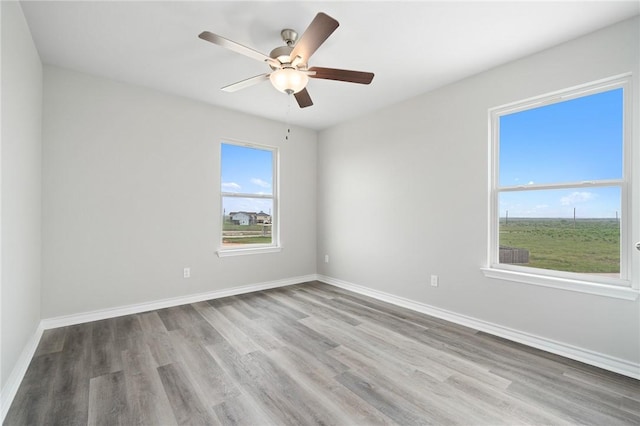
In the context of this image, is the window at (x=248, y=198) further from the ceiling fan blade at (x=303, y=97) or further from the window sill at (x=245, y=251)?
the ceiling fan blade at (x=303, y=97)

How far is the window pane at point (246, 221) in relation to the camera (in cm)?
417

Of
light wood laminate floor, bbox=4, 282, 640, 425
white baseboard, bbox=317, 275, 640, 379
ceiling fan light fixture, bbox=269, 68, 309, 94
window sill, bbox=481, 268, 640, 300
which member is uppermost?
ceiling fan light fixture, bbox=269, 68, 309, 94

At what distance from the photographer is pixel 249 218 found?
4.43 m

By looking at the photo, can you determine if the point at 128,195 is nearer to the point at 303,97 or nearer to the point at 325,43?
the point at 303,97

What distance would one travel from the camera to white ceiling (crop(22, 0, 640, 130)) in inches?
81.0

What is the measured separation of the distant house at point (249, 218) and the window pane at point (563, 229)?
321cm

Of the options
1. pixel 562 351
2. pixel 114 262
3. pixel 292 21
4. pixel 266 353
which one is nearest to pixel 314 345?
pixel 266 353

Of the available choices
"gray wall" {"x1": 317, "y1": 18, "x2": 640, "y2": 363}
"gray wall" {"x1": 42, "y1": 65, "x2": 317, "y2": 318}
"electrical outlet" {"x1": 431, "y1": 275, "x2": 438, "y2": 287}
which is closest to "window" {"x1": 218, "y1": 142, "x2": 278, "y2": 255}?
"gray wall" {"x1": 42, "y1": 65, "x2": 317, "y2": 318}

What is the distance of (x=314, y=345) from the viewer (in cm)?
258

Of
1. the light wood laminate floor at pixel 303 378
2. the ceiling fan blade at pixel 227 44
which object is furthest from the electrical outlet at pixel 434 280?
the ceiling fan blade at pixel 227 44

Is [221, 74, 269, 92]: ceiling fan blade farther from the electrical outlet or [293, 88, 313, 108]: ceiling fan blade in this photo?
the electrical outlet

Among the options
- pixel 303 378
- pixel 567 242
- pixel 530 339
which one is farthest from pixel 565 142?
pixel 303 378

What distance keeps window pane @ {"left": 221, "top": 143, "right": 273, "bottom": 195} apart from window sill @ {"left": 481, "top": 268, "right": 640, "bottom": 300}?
10.6 feet

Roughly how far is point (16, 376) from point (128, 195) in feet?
6.21
